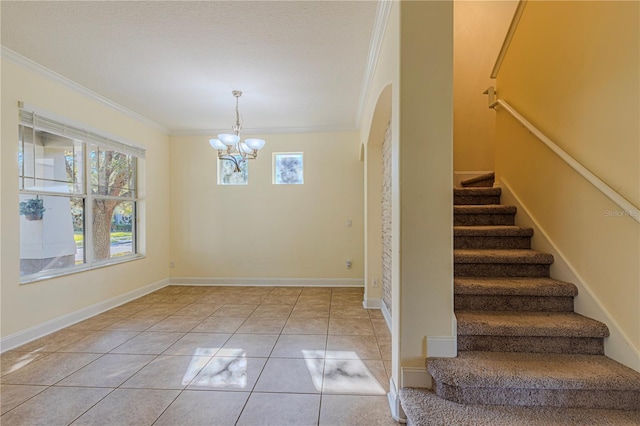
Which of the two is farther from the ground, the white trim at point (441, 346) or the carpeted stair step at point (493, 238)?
the carpeted stair step at point (493, 238)

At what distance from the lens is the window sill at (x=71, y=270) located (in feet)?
9.40

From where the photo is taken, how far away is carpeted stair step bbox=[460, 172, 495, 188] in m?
3.46

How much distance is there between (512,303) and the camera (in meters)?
2.04

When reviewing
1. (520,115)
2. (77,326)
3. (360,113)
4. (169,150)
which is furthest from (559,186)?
(169,150)

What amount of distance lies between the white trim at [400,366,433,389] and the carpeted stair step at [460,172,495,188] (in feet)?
8.95

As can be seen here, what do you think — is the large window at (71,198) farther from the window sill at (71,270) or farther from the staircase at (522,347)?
the staircase at (522,347)

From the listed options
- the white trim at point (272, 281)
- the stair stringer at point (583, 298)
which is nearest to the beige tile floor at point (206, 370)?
the white trim at point (272, 281)

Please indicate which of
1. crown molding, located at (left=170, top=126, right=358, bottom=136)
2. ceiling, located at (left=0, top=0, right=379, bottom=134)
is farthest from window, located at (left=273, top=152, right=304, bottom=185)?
ceiling, located at (left=0, top=0, right=379, bottom=134)

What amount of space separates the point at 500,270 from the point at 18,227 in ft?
15.2

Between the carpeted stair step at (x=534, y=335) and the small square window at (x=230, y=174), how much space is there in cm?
434

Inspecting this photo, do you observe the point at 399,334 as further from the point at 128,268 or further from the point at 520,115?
the point at 128,268

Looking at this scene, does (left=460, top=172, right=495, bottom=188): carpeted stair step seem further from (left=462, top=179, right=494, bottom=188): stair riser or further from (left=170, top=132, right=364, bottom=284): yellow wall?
(left=170, top=132, right=364, bottom=284): yellow wall

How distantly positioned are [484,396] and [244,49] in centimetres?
328

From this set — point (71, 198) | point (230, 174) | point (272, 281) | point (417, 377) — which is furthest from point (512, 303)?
point (71, 198)
